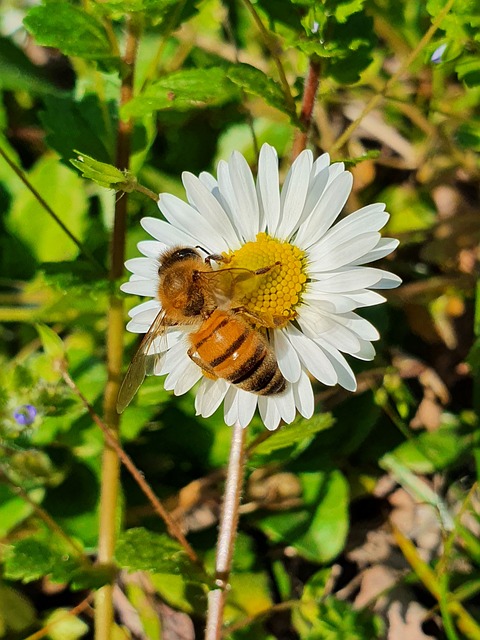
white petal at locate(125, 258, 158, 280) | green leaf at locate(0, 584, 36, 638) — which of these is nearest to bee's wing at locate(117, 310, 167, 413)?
white petal at locate(125, 258, 158, 280)

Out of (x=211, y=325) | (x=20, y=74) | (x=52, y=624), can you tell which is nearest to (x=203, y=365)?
(x=211, y=325)

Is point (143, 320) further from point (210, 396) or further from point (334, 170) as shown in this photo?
point (334, 170)

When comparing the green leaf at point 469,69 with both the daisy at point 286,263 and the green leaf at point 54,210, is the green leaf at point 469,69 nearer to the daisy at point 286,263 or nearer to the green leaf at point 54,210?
the daisy at point 286,263

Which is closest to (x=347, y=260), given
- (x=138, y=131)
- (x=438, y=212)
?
(x=138, y=131)

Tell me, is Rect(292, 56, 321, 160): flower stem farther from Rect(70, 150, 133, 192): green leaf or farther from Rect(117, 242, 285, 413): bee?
Rect(70, 150, 133, 192): green leaf

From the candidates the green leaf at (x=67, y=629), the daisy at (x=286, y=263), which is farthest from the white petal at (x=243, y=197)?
the green leaf at (x=67, y=629)
